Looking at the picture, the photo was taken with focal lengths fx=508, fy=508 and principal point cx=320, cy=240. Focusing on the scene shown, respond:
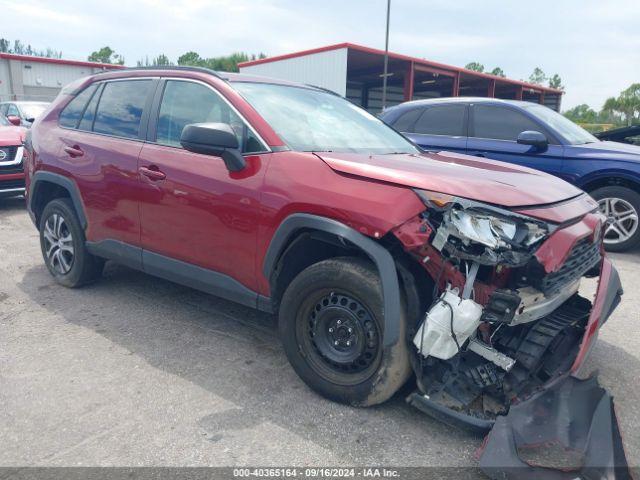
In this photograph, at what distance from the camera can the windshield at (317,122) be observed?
3119 millimetres

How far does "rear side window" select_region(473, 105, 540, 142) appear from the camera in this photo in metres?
6.45

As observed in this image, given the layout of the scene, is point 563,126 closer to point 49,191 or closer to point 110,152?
point 110,152

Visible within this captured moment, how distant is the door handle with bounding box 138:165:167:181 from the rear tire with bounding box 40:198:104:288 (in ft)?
3.64

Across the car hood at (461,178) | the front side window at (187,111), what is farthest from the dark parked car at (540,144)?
the front side window at (187,111)

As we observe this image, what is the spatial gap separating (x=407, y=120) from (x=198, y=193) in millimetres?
4883

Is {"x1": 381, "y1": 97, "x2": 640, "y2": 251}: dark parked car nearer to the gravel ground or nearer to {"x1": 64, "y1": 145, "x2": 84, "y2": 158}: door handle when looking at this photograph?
the gravel ground

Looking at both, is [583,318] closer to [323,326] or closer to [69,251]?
[323,326]

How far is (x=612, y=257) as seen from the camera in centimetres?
589

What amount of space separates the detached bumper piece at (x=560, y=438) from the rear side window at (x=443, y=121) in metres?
5.09

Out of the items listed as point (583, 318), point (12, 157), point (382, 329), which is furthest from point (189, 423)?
point (12, 157)

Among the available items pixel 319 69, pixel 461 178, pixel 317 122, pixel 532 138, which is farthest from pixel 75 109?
pixel 319 69

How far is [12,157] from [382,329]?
7.59m

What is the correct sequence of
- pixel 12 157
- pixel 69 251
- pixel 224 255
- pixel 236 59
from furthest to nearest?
pixel 236 59 < pixel 12 157 < pixel 69 251 < pixel 224 255

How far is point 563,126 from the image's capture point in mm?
6586
